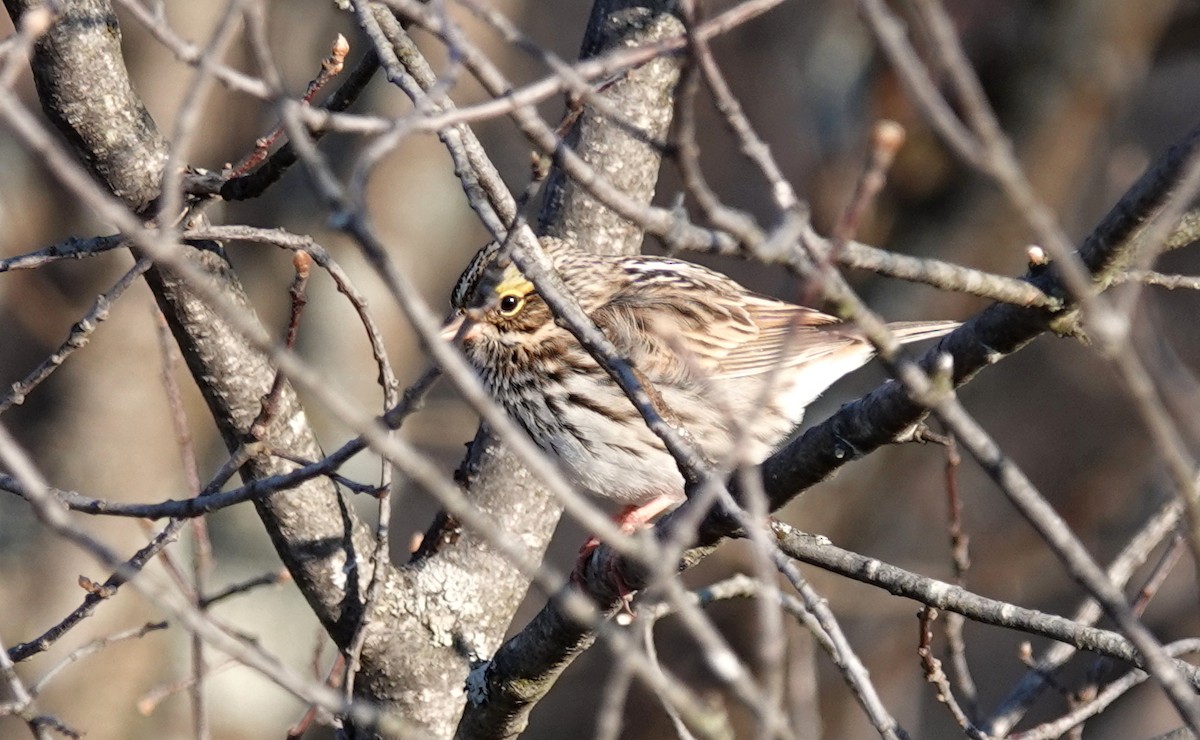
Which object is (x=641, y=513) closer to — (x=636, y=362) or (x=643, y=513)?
(x=643, y=513)

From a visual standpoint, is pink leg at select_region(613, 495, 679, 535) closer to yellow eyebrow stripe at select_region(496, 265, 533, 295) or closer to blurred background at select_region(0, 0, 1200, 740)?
yellow eyebrow stripe at select_region(496, 265, 533, 295)

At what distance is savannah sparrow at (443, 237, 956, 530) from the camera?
4500 mm

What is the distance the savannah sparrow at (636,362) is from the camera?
14.8 feet

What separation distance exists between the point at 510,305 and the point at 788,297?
280cm

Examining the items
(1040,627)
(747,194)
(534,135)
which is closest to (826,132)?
(747,194)

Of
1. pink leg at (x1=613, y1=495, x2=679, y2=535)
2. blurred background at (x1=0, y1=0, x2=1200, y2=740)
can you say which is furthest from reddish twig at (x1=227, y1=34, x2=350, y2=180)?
blurred background at (x1=0, y1=0, x2=1200, y2=740)

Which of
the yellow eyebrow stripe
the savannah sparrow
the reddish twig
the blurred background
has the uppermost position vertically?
the blurred background

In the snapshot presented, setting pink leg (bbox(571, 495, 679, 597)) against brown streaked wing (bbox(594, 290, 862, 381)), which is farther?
pink leg (bbox(571, 495, 679, 597))

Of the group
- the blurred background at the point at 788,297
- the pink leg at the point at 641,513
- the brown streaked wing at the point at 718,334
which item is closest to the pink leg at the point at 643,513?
the pink leg at the point at 641,513

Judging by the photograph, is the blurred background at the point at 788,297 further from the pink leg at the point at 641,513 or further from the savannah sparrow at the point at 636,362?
the pink leg at the point at 641,513

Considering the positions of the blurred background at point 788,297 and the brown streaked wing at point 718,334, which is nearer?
the brown streaked wing at point 718,334

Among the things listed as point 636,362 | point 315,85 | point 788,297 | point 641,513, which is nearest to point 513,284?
point 636,362

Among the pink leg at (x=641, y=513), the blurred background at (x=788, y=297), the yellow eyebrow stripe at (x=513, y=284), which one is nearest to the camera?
the yellow eyebrow stripe at (x=513, y=284)

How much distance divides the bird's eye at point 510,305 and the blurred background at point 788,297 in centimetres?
222
